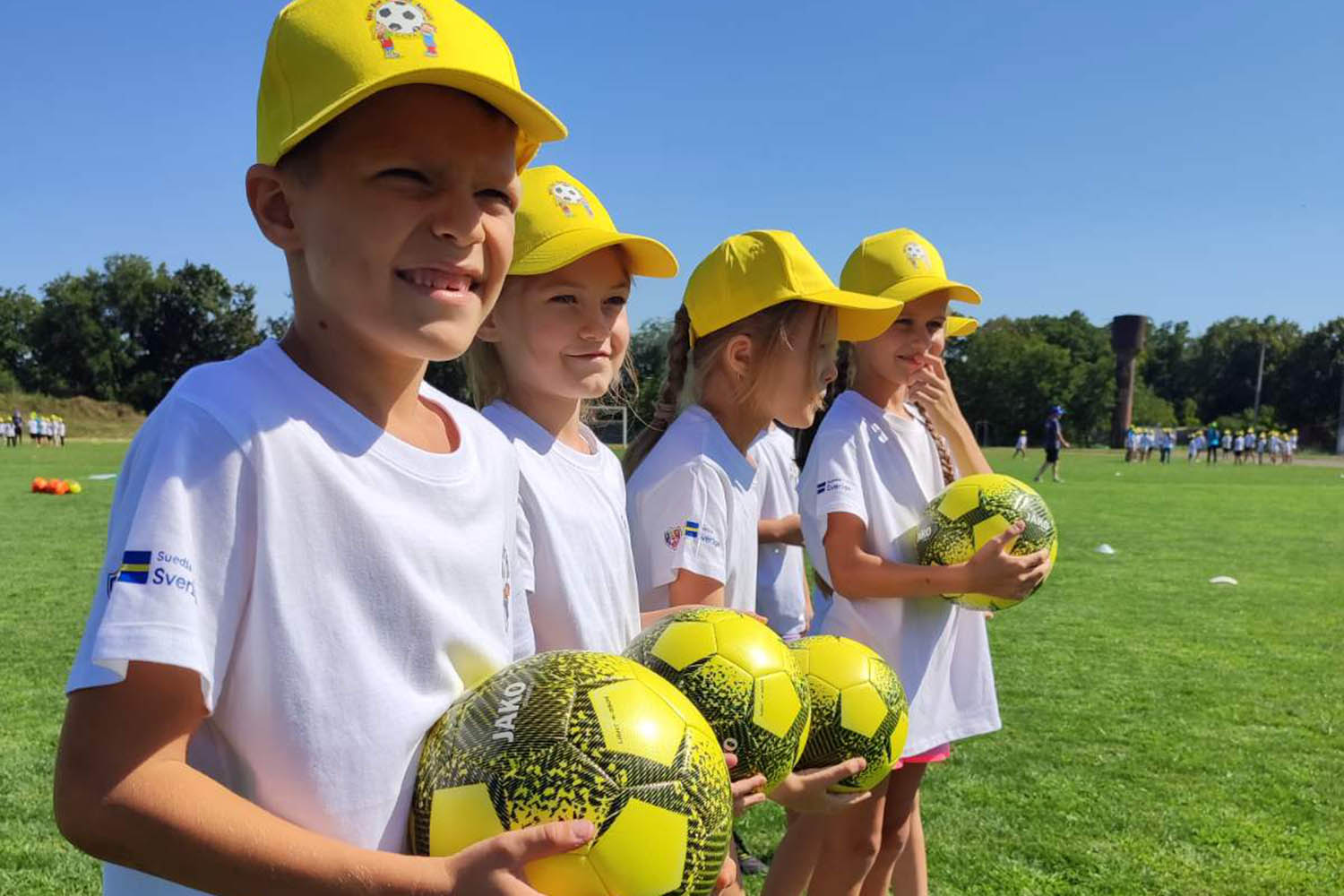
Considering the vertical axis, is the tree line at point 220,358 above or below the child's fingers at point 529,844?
above

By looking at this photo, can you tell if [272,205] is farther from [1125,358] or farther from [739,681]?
[1125,358]

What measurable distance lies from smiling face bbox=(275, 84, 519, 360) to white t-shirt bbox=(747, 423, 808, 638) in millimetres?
2158

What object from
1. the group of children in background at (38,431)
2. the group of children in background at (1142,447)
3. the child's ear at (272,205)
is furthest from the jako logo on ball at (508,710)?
the group of children in background at (38,431)

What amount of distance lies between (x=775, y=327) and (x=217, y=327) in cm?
9079

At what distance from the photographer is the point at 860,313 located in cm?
329

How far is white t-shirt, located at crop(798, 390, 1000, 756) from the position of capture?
3.17 metres

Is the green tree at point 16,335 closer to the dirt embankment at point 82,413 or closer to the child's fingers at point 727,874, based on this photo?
the dirt embankment at point 82,413

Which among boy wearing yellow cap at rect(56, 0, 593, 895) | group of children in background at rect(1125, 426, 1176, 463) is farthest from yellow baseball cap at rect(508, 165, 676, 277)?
group of children in background at rect(1125, 426, 1176, 463)

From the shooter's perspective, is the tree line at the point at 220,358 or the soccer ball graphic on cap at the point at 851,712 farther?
the tree line at the point at 220,358

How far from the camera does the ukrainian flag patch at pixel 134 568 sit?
114cm

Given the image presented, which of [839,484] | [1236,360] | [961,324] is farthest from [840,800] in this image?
[1236,360]

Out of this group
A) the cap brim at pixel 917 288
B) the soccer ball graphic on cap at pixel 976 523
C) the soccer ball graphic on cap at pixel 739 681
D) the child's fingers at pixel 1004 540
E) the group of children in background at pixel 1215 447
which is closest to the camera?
the soccer ball graphic on cap at pixel 739 681

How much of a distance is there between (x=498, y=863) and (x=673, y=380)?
267 centimetres

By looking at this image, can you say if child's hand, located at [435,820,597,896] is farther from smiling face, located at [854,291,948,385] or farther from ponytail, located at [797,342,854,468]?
smiling face, located at [854,291,948,385]
